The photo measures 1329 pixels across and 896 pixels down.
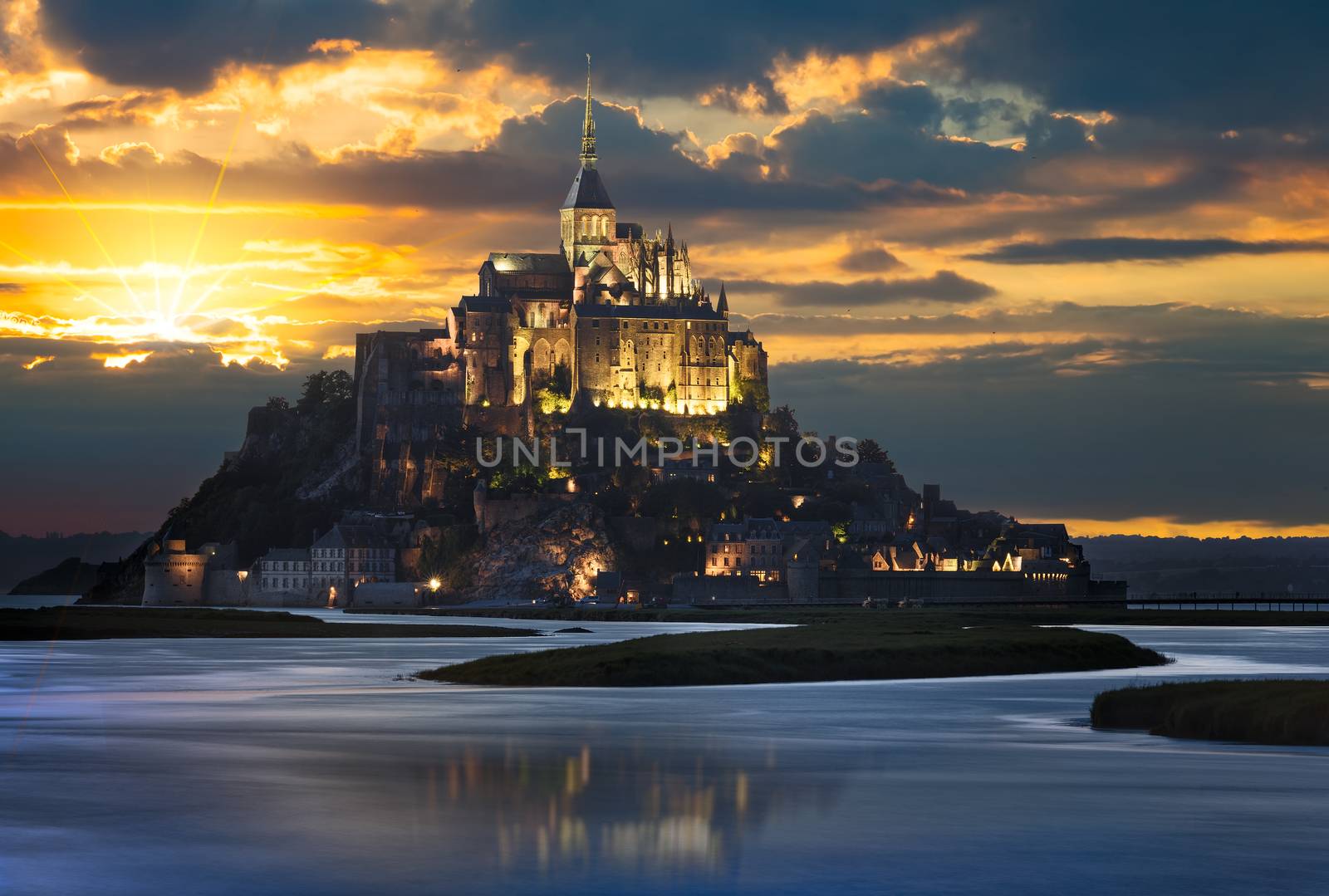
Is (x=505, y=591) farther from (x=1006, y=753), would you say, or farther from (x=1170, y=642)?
(x=1006, y=753)

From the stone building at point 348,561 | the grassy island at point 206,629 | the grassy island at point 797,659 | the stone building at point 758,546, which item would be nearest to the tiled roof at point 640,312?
the stone building at point 758,546

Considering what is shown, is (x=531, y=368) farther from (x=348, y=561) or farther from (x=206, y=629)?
(x=206, y=629)

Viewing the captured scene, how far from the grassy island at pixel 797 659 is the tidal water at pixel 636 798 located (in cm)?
588

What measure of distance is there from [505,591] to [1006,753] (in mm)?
129174

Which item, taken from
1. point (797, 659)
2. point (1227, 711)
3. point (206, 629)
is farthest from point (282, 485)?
point (1227, 711)

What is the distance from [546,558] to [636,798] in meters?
134

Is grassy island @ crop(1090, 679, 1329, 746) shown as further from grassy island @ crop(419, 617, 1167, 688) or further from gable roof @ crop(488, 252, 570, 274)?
gable roof @ crop(488, 252, 570, 274)

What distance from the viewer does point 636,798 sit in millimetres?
25625

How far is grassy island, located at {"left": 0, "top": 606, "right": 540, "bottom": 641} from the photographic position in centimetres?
9631

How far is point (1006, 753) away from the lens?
3222cm

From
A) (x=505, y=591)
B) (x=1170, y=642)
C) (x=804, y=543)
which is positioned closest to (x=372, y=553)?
(x=505, y=591)

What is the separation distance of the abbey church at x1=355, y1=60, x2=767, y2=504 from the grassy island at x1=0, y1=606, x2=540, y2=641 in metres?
58.5

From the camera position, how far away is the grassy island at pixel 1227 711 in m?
34.1

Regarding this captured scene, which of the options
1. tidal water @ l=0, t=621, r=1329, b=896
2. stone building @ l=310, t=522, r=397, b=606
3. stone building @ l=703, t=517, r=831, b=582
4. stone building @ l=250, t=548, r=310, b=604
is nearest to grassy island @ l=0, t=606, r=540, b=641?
stone building @ l=703, t=517, r=831, b=582
